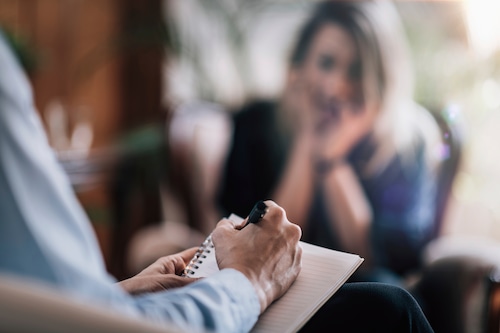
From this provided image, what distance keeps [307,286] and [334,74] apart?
1.84 metres

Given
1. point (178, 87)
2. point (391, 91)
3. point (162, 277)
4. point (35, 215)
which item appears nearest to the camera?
point (35, 215)

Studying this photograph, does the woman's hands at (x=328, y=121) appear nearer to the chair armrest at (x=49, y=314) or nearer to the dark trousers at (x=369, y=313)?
the dark trousers at (x=369, y=313)

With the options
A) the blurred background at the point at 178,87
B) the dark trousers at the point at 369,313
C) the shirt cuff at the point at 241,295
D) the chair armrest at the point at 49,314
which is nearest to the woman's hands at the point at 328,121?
the blurred background at the point at 178,87

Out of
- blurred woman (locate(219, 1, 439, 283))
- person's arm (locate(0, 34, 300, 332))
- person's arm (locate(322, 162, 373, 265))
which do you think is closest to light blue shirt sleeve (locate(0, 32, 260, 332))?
person's arm (locate(0, 34, 300, 332))

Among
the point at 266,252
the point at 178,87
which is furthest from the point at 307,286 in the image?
the point at 178,87

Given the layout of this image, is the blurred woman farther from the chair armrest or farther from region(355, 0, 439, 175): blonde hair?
the chair armrest

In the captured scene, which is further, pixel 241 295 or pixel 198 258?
pixel 198 258

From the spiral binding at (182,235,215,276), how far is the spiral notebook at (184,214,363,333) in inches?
0.4

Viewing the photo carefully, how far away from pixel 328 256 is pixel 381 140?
1.75 meters

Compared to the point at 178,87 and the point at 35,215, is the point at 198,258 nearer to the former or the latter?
the point at 35,215

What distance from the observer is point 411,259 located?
7.96ft

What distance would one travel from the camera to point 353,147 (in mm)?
2564

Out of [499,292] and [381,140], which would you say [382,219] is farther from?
[499,292]

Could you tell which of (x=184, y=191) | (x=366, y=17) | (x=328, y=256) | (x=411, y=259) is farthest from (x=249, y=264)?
(x=184, y=191)
